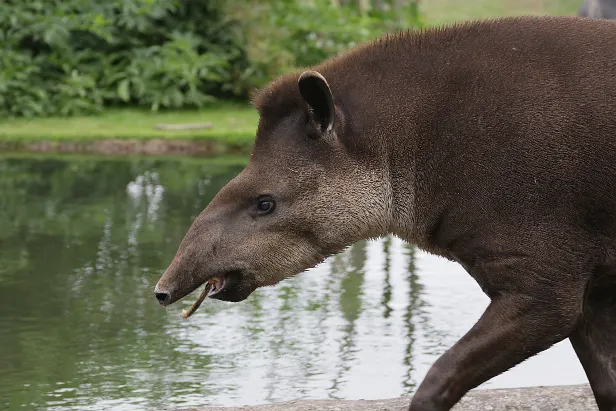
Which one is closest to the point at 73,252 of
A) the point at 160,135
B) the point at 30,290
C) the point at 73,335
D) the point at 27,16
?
the point at 30,290

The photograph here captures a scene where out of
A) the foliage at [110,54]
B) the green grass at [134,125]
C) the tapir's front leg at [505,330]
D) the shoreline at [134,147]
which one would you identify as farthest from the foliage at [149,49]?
the tapir's front leg at [505,330]

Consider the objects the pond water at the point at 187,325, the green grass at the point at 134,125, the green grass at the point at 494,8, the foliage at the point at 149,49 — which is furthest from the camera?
the green grass at the point at 494,8

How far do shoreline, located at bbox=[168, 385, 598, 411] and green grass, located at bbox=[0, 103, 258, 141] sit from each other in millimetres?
10265

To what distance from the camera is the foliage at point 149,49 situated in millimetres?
19453

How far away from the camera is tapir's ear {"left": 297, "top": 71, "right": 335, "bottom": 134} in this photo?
510 cm

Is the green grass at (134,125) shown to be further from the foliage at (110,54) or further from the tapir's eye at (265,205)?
the tapir's eye at (265,205)

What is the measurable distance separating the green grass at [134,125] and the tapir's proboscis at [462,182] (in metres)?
11.0

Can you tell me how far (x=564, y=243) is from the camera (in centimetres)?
493

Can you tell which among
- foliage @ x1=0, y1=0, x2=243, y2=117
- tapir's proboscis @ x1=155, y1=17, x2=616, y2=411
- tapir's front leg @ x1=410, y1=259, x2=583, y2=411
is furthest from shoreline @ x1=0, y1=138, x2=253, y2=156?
tapir's front leg @ x1=410, y1=259, x2=583, y2=411

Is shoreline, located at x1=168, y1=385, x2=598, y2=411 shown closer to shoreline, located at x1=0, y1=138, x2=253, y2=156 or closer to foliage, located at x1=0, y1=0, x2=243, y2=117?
shoreline, located at x1=0, y1=138, x2=253, y2=156

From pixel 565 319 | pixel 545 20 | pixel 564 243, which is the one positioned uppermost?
pixel 545 20

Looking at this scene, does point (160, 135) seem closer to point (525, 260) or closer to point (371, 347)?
point (371, 347)

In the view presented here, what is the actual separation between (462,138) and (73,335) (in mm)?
4142

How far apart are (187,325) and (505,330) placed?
4.13 m
